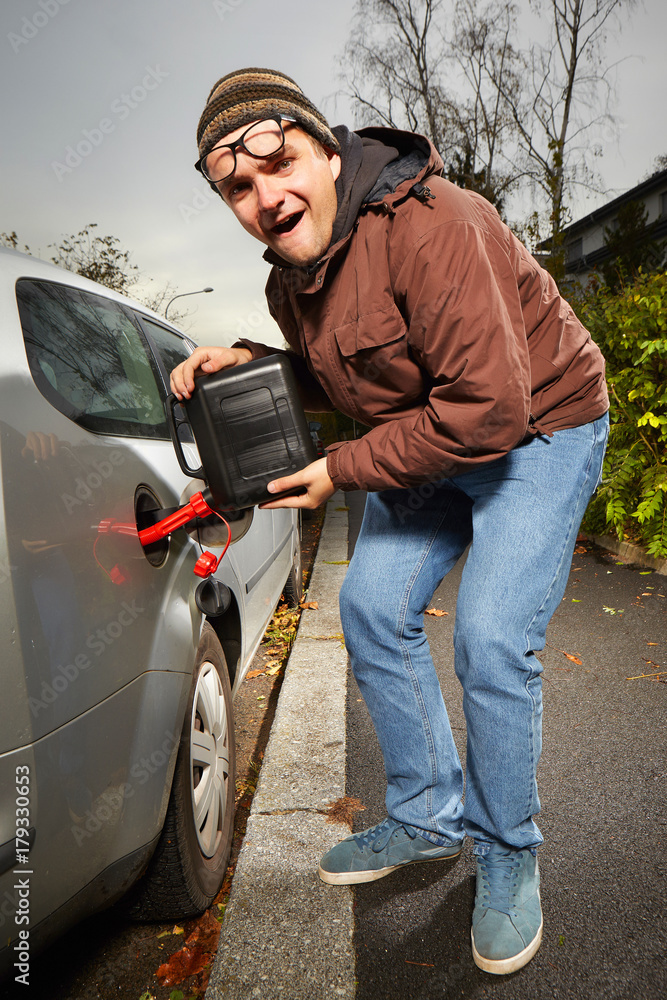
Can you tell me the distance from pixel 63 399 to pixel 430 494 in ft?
3.18

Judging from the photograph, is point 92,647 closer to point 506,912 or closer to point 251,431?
point 251,431

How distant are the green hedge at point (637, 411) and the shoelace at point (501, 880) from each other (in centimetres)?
363

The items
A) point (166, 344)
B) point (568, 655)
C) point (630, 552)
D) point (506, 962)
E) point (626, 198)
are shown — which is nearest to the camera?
point (506, 962)

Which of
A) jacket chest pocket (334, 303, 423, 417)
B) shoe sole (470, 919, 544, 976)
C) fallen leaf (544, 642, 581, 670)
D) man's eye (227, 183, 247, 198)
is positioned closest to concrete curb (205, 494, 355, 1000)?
shoe sole (470, 919, 544, 976)

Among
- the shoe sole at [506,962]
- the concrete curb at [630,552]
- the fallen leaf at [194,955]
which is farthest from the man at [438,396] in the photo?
the concrete curb at [630,552]

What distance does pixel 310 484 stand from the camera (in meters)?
1.64

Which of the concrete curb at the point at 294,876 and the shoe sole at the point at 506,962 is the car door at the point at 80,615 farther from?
the shoe sole at the point at 506,962

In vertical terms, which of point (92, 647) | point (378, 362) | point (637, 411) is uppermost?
point (378, 362)

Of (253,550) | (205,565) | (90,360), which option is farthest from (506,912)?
(90,360)

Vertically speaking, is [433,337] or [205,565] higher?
[433,337]

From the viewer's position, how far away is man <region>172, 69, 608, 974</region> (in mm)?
1428

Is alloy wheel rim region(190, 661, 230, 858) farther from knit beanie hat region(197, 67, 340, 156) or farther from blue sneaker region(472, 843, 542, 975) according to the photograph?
knit beanie hat region(197, 67, 340, 156)

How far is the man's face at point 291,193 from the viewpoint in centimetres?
157

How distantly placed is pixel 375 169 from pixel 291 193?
0.67 ft
